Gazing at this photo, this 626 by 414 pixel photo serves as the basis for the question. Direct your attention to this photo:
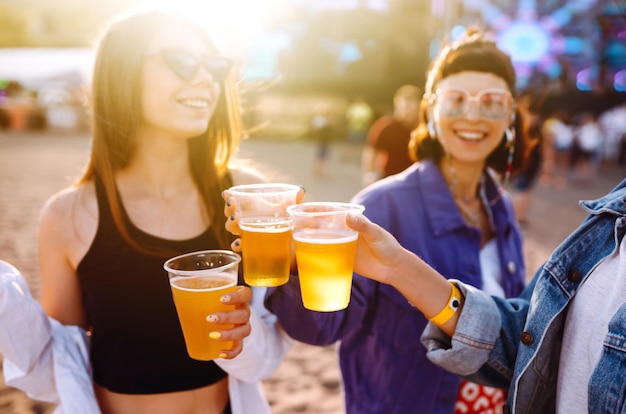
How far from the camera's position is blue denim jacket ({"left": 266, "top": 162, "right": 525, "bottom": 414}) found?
198 cm

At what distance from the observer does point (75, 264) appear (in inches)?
72.9

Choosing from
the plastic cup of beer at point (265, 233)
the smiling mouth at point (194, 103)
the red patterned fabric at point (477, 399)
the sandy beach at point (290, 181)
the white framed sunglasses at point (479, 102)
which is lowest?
the sandy beach at point (290, 181)

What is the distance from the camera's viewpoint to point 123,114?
198 cm

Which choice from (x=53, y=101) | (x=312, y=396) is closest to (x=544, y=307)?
(x=312, y=396)

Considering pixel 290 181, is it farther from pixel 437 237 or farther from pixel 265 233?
pixel 265 233

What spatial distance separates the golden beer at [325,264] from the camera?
130cm

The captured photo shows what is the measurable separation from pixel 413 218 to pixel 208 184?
2.88 feet

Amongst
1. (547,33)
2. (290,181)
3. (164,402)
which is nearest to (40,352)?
(164,402)

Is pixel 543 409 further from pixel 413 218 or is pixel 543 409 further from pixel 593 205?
pixel 413 218

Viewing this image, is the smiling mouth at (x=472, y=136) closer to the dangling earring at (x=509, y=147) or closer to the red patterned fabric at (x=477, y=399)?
the dangling earring at (x=509, y=147)

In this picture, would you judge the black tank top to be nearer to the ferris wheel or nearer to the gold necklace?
the gold necklace

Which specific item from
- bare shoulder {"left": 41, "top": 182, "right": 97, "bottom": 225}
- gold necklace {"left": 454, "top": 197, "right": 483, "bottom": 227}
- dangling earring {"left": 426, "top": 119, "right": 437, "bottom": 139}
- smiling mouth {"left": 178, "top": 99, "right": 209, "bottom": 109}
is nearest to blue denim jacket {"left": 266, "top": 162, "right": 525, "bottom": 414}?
gold necklace {"left": 454, "top": 197, "right": 483, "bottom": 227}

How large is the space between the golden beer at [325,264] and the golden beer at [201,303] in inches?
8.7

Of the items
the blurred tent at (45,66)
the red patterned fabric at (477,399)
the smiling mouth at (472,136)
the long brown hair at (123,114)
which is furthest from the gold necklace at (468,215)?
the blurred tent at (45,66)
